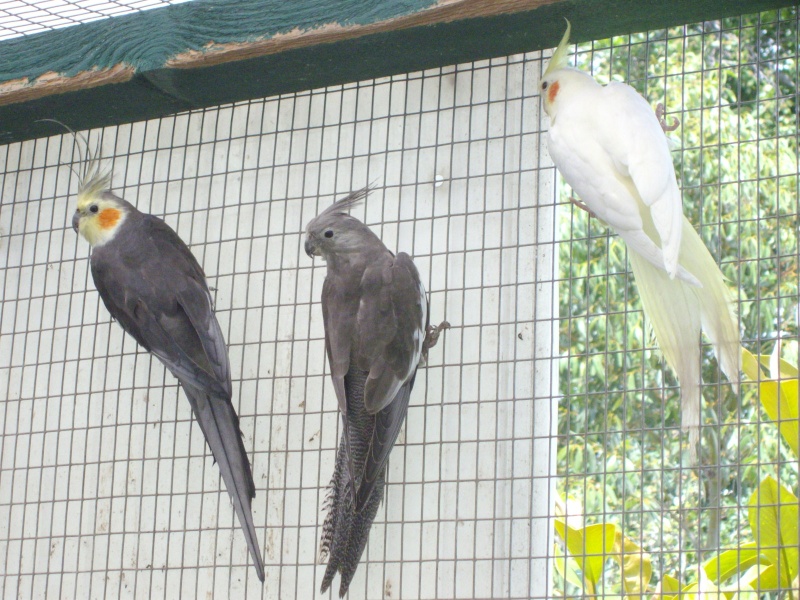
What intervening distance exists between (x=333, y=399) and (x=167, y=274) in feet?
1.80

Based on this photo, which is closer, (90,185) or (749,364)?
(749,364)

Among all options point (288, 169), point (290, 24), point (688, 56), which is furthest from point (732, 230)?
point (290, 24)

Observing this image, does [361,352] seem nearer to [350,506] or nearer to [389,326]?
[389,326]

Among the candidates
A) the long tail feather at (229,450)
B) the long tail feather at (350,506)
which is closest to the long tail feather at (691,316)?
the long tail feather at (350,506)

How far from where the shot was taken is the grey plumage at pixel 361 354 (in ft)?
7.48

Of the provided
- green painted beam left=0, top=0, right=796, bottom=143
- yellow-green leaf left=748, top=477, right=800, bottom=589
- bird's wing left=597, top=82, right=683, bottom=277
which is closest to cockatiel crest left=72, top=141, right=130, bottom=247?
green painted beam left=0, top=0, right=796, bottom=143

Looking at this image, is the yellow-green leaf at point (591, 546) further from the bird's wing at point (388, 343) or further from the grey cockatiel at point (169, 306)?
the grey cockatiel at point (169, 306)

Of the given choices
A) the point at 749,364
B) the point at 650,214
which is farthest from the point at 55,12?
the point at 749,364

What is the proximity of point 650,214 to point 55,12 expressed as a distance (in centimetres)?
164

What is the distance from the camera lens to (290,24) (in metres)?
2.22

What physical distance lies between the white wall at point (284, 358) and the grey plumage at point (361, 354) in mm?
142

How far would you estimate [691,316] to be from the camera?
210 centimetres

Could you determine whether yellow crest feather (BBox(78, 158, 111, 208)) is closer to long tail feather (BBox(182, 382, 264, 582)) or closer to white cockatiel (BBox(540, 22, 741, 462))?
long tail feather (BBox(182, 382, 264, 582))

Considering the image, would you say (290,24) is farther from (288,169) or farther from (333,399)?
(333,399)
